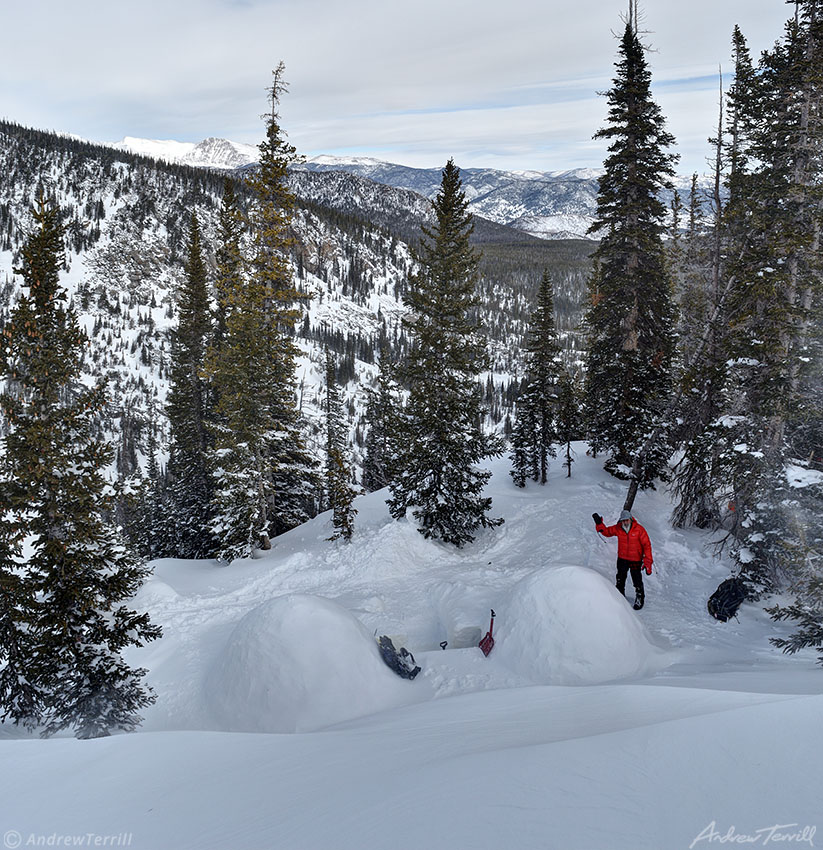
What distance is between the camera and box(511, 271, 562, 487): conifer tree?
2247cm

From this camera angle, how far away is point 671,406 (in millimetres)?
14344

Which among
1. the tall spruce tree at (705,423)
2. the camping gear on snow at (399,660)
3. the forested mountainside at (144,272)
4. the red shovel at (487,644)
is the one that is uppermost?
the forested mountainside at (144,272)

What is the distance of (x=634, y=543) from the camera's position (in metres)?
10.2

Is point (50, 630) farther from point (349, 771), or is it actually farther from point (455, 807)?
point (455, 807)

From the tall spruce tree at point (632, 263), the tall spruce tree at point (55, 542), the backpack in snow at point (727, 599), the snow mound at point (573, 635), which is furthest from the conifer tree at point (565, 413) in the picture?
the tall spruce tree at point (55, 542)

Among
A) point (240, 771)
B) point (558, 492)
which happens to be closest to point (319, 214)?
point (558, 492)

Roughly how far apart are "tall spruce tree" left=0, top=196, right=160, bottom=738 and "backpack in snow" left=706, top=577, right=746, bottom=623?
36.1ft

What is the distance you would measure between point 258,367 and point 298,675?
482 inches

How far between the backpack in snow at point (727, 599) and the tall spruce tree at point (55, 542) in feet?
36.1

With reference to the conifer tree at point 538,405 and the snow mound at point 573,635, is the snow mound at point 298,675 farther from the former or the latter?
the conifer tree at point 538,405

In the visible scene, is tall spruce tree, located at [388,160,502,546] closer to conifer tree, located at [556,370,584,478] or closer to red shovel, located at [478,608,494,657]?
red shovel, located at [478,608,494,657]

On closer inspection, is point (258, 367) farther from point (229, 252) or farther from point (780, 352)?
point (780, 352)

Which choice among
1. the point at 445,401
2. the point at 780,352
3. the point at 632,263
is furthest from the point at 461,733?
the point at 632,263

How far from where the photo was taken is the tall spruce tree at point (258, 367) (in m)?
17.7
